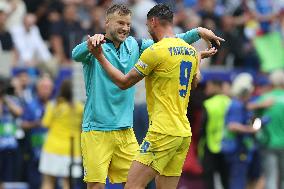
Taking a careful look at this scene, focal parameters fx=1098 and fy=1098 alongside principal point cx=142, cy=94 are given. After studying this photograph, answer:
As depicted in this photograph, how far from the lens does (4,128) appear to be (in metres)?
17.5

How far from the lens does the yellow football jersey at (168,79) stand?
10.8 meters

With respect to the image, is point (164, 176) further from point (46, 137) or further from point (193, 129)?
point (46, 137)

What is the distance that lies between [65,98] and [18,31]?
5305 millimetres

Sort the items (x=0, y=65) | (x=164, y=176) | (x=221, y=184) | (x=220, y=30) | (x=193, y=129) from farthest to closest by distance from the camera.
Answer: (x=220, y=30), (x=0, y=65), (x=221, y=184), (x=193, y=129), (x=164, y=176)

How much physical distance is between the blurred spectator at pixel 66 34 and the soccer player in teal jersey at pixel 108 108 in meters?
10.0

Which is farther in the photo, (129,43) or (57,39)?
(57,39)

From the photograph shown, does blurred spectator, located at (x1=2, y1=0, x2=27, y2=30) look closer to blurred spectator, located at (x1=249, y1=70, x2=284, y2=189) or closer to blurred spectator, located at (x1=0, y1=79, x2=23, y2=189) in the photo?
blurred spectator, located at (x1=0, y1=79, x2=23, y2=189)

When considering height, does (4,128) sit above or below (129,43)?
below

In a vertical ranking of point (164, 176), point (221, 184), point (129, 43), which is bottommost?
point (221, 184)

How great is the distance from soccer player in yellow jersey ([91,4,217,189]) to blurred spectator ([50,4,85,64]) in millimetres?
10618

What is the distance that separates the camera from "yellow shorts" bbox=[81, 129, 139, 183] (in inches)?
450

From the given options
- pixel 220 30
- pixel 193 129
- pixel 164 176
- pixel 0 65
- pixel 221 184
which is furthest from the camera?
pixel 220 30

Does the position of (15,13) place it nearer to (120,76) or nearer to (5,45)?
(5,45)

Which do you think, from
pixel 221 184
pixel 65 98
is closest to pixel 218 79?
pixel 221 184
